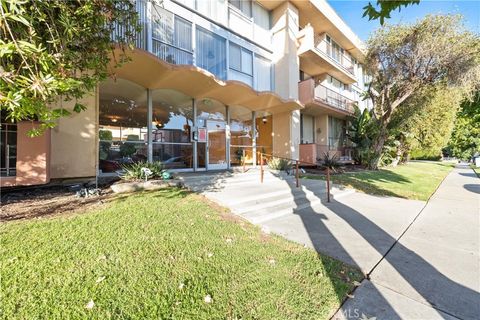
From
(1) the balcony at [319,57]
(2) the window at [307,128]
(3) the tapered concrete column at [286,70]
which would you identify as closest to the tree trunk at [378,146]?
(2) the window at [307,128]

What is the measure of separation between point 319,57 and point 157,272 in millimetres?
15464

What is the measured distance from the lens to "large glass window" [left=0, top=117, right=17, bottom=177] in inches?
210

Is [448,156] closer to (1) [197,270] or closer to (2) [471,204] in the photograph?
(2) [471,204]

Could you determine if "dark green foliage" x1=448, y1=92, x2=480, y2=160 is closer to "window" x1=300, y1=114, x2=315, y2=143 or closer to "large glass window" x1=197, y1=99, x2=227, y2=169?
"window" x1=300, y1=114, x2=315, y2=143

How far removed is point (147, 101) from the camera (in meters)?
8.85

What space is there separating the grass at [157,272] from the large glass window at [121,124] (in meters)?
4.26

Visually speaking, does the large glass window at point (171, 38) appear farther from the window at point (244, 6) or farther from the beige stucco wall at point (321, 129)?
the beige stucco wall at point (321, 129)

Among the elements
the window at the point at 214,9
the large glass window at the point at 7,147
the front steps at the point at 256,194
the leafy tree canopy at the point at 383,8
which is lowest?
the front steps at the point at 256,194

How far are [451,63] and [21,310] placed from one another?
1811 centimetres

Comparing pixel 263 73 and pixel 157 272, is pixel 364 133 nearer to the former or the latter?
pixel 263 73

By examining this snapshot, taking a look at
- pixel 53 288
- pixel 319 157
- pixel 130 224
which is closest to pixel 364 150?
pixel 319 157

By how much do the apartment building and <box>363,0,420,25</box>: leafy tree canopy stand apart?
3.71 metres

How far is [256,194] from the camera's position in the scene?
6684 millimetres

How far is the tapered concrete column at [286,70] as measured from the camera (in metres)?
13.1
